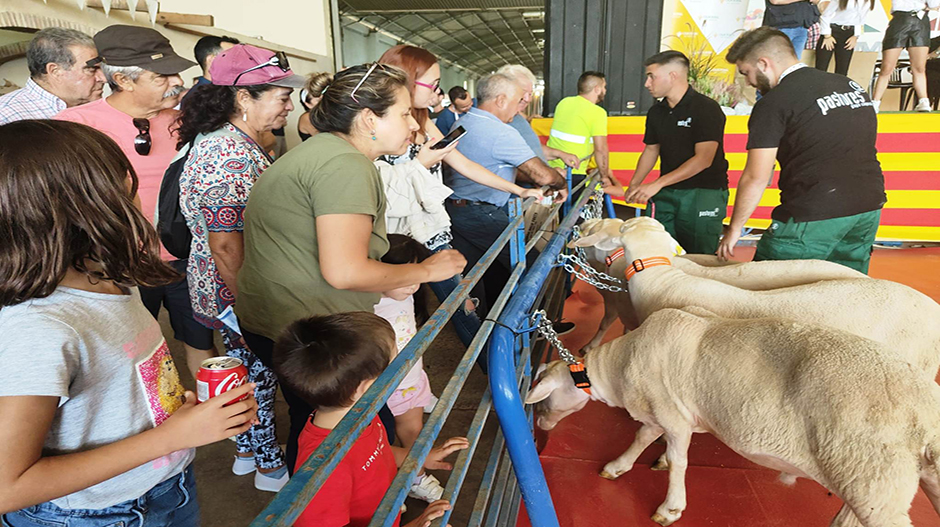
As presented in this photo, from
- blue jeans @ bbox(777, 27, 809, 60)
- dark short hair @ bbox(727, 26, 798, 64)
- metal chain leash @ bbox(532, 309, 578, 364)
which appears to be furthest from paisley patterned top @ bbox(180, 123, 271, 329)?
blue jeans @ bbox(777, 27, 809, 60)

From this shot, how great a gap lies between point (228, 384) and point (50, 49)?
240 cm

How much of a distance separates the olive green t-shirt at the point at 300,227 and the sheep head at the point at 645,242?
1.31 m

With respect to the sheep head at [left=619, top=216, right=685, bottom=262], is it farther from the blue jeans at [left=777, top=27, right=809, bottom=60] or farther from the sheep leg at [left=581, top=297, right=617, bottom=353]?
the blue jeans at [left=777, top=27, right=809, bottom=60]

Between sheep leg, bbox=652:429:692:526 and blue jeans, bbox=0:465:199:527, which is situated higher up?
blue jeans, bbox=0:465:199:527

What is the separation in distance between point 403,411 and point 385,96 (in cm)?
113

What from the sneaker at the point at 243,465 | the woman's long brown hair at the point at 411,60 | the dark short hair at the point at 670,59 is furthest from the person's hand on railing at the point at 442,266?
the dark short hair at the point at 670,59

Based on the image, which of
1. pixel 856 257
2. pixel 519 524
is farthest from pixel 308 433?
pixel 856 257

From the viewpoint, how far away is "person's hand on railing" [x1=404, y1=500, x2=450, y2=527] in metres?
1.17

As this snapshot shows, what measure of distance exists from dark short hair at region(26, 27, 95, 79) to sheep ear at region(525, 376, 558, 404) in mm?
2503

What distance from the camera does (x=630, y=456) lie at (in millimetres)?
2191

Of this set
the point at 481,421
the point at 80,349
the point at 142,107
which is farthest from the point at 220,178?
the point at 481,421

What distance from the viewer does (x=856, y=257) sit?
2711 millimetres

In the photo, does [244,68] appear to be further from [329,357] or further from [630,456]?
[630,456]

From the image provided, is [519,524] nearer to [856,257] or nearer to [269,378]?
[269,378]
